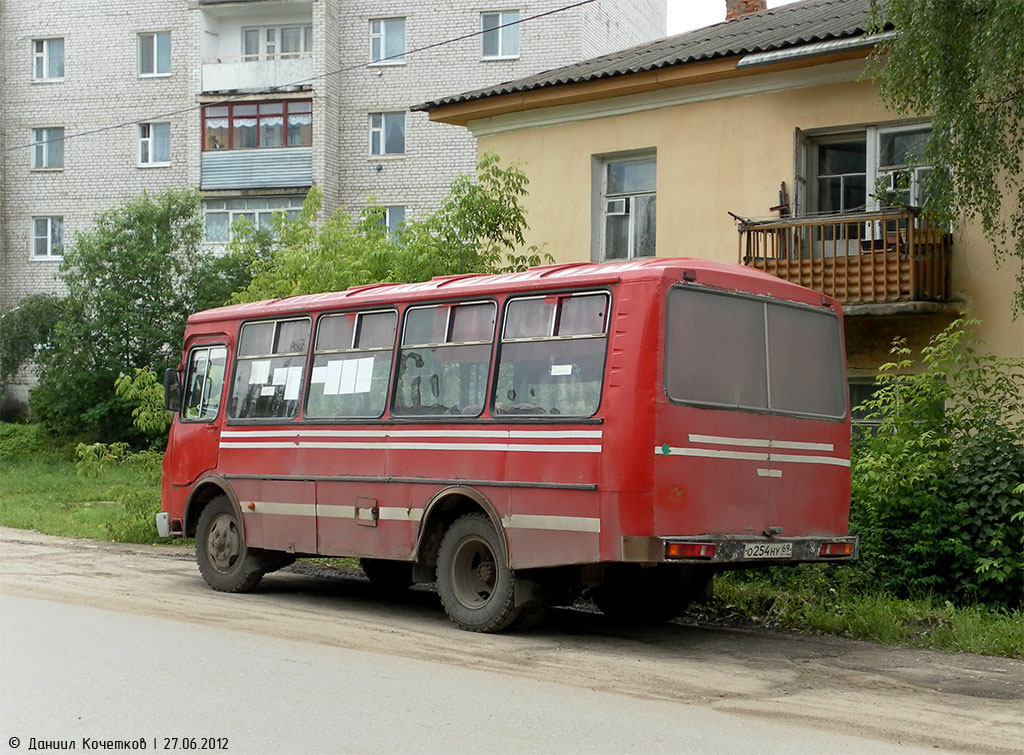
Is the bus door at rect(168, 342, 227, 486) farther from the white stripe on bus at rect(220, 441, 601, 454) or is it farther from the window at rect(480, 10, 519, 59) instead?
the window at rect(480, 10, 519, 59)

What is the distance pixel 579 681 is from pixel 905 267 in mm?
8606

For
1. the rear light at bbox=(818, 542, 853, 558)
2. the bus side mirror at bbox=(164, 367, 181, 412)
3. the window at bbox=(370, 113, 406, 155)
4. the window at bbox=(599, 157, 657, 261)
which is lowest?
the rear light at bbox=(818, 542, 853, 558)

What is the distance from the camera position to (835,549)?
10773 millimetres

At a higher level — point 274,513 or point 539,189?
point 539,189

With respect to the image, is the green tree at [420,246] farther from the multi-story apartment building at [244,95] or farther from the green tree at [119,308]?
the multi-story apartment building at [244,95]

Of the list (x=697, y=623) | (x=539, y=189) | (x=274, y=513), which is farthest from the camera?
(x=539, y=189)

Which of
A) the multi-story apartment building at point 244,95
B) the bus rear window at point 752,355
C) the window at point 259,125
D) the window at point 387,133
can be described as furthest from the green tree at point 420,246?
the window at point 259,125

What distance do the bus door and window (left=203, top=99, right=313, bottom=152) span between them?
26.2 metres

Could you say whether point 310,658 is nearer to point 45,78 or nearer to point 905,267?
point 905,267

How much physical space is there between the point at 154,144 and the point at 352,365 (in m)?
32.2

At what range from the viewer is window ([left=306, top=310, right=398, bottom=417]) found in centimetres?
1205

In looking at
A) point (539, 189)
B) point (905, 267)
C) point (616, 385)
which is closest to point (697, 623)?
point (616, 385)

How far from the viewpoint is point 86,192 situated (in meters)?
42.9

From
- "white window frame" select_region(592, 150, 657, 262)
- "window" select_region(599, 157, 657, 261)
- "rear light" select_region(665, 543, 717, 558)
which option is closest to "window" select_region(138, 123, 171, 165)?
"white window frame" select_region(592, 150, 657, 262)
